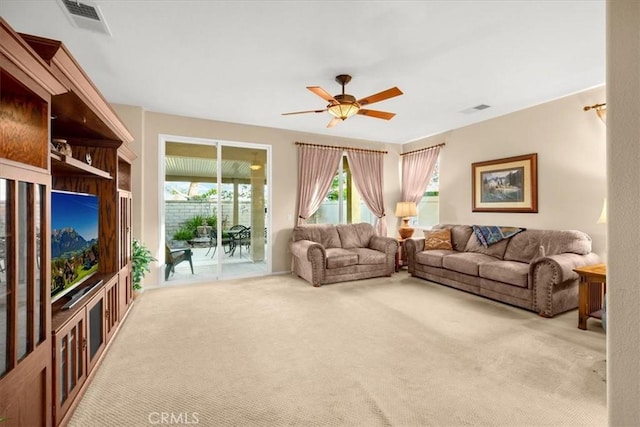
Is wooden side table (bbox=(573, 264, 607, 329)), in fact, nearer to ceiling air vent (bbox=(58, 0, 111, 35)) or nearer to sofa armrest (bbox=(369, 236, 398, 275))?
sofa armrest (bbox=(369, 236, 398, 275))

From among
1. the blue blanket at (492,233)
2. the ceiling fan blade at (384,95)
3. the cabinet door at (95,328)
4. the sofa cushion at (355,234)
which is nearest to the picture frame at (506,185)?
the blue blanket at (492,233)

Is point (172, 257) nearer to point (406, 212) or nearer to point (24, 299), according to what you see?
point (24, 299)

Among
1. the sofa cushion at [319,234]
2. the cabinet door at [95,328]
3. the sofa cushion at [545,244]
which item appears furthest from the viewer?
the sofa cushion at [319,234]

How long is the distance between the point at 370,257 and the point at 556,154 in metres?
2.92

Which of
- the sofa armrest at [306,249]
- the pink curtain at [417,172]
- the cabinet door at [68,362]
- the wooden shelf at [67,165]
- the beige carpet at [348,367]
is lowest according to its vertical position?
the beige carpet at [348,367]

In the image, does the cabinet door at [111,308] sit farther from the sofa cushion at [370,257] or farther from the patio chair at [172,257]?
A: the sofa cushion at [370,257]

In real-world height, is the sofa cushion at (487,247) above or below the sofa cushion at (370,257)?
above

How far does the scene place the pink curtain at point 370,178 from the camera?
618 centimetres

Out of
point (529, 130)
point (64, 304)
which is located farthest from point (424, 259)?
point (64, 304)

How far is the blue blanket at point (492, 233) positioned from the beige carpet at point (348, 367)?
1.15 meters

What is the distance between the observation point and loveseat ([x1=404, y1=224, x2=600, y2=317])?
3.32m

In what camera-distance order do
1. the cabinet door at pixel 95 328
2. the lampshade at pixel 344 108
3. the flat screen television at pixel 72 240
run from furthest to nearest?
the lampshade at pixel 344 108 → the cabinet door at pixel 95 328 → the flat screen television at pixel 72 240

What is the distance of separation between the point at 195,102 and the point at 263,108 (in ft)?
2.99

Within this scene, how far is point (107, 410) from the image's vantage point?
184cm
